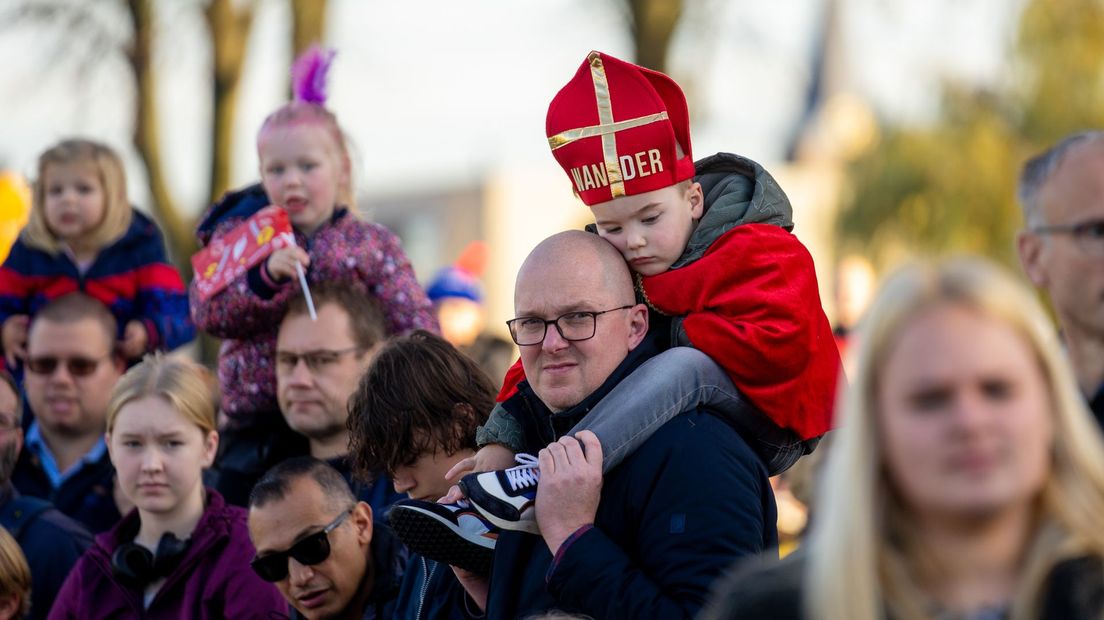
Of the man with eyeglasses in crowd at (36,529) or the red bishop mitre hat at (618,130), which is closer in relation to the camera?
the red bishop mitre hat at (618,130)

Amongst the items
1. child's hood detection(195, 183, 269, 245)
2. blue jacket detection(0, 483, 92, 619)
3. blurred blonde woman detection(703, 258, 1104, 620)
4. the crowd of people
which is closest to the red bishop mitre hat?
the crowd of people

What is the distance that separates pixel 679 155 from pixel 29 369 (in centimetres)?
364

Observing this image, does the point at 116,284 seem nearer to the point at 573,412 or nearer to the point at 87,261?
the point at 87,261

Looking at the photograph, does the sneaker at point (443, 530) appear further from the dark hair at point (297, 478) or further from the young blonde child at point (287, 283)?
the young blonde child at point (287, 283)

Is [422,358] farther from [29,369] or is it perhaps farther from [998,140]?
[998,140]

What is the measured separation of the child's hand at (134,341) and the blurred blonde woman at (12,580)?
55.4 inches

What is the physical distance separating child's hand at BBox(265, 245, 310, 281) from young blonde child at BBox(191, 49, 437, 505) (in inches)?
2.7

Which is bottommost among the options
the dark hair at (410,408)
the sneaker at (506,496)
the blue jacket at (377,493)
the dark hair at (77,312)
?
the blue jacket at (377,493)

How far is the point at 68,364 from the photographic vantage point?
6586 mm

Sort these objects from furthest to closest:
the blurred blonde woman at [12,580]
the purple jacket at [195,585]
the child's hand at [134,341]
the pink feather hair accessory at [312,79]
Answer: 1. the child's hand at [134,341]
2. the pink feather hair accessory at [312,79]
3. the blurred blonde woman at [12,580]
4. the purple jacket at [195,585]

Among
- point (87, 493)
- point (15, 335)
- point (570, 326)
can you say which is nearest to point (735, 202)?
point (570, 326)

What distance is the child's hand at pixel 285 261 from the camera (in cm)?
566

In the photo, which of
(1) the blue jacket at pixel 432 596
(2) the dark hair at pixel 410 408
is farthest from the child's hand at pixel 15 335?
(1) the blue jacket at pixel 432 596

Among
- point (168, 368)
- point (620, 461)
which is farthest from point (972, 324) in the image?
point (168, 368)
